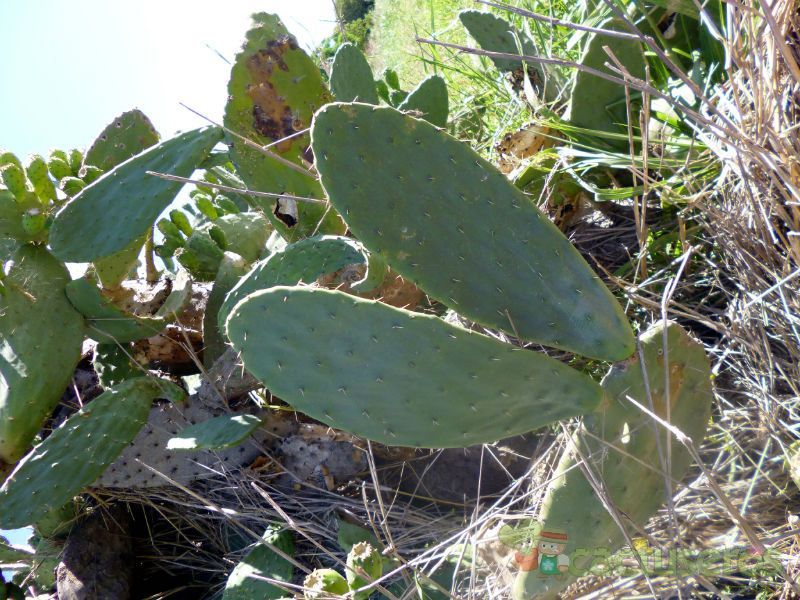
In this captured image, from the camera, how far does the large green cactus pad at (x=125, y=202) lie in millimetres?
1515

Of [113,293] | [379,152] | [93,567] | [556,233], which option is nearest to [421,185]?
[379,152]

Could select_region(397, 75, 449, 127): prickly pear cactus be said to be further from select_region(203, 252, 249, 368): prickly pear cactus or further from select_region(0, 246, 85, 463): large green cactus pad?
select_region(0, 246, 85, 463): large green cactus pad

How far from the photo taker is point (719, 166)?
128 cm

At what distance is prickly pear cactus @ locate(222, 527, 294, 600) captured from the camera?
1454mm

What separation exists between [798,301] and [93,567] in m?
→ 1.71

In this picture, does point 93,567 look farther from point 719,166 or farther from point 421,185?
point 719,166

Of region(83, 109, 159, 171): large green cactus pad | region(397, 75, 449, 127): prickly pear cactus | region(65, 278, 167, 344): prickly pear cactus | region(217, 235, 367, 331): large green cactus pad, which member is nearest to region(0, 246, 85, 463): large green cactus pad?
region(65, 278, 167, 344): prickly pear cactus

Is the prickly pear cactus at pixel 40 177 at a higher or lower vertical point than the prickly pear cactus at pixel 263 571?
higher

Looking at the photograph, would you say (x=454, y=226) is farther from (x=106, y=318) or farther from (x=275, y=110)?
(x=106, y=318)

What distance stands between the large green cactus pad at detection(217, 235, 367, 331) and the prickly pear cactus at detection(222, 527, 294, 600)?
1.65 ft

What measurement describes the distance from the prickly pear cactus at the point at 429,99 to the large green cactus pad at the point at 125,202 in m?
0.43
